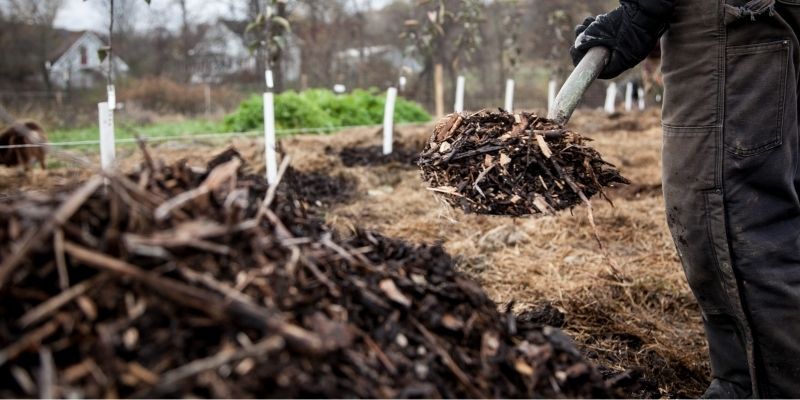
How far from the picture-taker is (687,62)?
237 cm

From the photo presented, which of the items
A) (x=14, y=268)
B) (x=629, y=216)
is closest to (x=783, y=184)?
(x=14, y=268)

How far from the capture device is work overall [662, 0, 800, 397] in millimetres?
2201

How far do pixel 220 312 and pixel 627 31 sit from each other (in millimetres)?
2022

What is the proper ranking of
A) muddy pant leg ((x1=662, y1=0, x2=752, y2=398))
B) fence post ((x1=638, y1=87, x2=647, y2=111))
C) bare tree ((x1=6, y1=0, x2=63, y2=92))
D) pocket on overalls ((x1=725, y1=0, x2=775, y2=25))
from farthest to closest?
1. bare tree ((x1=6, y1=0, x2=63, y2=92))
2. fence post ((x1=638, y1=87, x2=647, y2=111))
3. muddy pant leg ((x1=662, y1=0, x2=752, y2=398))
4. pocket on overalls ((x1=725, y1=0, x2=775, y2=25))

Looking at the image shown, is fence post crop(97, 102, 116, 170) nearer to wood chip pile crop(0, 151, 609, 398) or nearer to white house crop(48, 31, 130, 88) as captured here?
wood chip pile crop(0, 151, 609, 398)

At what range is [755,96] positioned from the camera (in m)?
2.21

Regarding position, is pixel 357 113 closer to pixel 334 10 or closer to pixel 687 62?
pixel 687 62

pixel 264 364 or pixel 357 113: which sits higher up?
pixel 357 113

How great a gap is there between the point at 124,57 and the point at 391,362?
35094 mm

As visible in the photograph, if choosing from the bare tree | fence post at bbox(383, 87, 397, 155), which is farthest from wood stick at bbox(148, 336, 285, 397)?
the bare tree

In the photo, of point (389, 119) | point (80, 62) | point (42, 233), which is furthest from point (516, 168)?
point (80, 62)

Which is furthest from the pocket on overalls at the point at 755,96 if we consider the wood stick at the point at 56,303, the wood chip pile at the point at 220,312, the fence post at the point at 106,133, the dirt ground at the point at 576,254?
the fence post at the point at 106,133

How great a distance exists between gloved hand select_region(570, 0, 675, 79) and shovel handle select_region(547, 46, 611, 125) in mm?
31

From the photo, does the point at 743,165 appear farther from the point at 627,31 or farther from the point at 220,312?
the point at 220,312
